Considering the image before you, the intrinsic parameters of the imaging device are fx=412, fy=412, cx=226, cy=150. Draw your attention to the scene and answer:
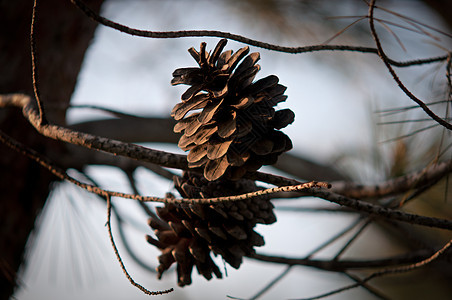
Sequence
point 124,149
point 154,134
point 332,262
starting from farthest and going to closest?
point 154,134
point 332,262
point 124,149

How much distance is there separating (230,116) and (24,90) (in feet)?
2.37

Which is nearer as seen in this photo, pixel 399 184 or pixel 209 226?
pixel 209 226

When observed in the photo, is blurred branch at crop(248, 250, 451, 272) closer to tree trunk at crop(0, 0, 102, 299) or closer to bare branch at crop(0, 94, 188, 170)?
bare branch at crop(0, 94, 188, 170)

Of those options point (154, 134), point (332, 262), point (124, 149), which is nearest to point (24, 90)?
point (154, 134)

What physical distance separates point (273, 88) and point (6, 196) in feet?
2.53

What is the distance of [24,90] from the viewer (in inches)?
38.7

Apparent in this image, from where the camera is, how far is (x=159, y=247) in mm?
549

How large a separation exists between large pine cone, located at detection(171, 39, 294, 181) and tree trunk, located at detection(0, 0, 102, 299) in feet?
2.03

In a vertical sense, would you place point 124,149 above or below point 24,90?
below

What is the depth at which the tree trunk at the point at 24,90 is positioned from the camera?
0.96 m

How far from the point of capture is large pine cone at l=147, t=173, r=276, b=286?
490mm

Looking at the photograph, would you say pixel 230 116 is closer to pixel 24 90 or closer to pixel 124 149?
pixel 124 149

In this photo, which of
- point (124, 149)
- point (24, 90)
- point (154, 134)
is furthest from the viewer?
point (154, 134)

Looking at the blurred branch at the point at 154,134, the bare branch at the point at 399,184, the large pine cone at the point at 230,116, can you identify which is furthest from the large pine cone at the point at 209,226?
the blurred branch at the point at 154,134
